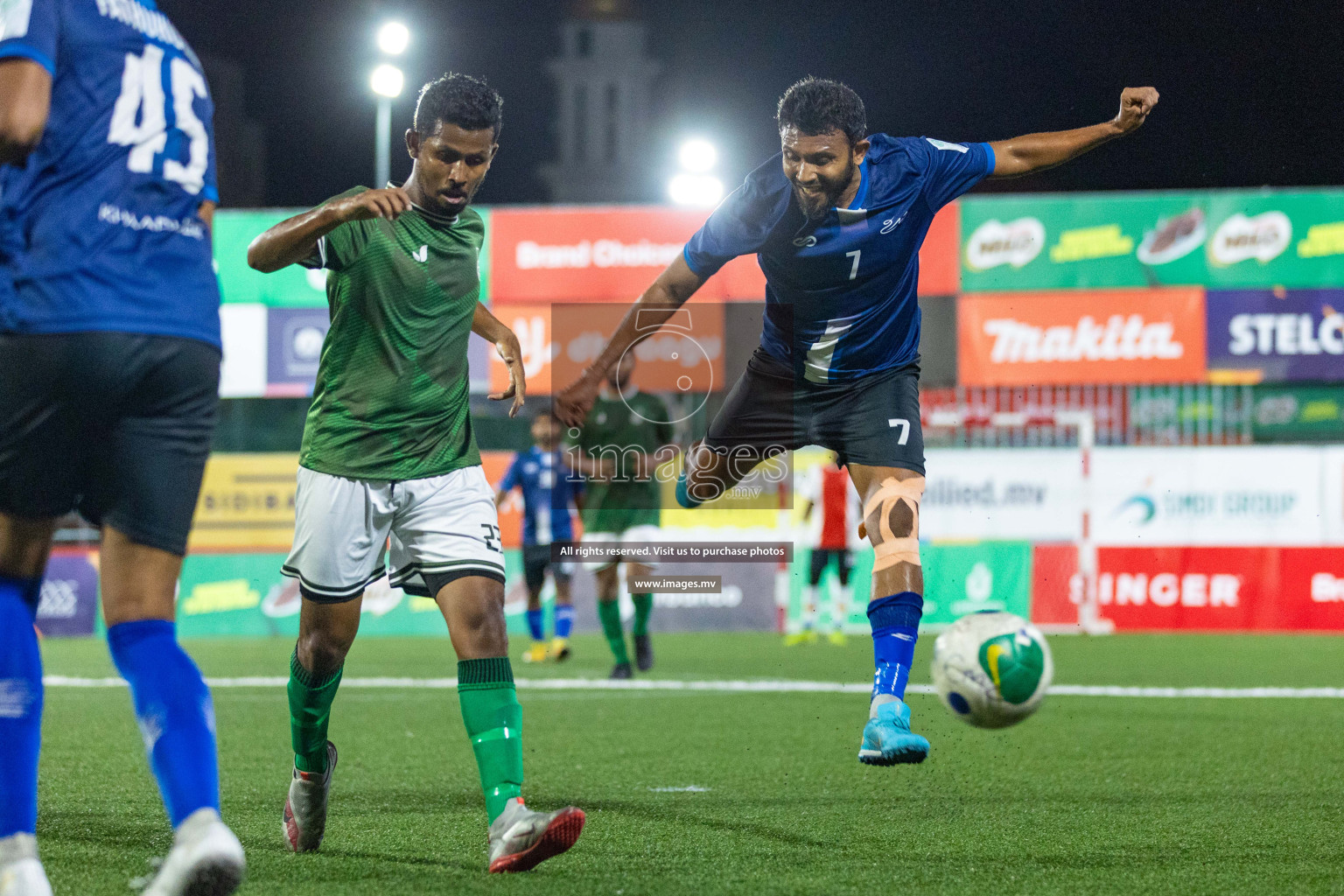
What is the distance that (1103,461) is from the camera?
17.6m

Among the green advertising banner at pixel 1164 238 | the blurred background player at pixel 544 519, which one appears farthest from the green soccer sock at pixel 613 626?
the green advertising banner at pixel 1164 238

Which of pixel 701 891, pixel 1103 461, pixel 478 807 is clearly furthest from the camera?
pixel 1103 461

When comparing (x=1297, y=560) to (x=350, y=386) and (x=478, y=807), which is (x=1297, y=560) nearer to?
(x=478, y=807)

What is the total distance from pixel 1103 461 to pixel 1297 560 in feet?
8.35

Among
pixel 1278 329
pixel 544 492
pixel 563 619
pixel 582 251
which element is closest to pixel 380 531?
pixel 563 619

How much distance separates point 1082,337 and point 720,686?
34.9ft

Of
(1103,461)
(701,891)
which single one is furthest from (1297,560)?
(701,891)

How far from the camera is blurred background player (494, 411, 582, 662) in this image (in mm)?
12828

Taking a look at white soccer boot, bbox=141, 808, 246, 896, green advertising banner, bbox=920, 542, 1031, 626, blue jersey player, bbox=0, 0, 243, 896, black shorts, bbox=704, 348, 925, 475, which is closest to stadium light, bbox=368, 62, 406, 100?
green advertising banner, bbox=920, 542, 1031, 626

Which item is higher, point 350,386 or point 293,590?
point 350,386

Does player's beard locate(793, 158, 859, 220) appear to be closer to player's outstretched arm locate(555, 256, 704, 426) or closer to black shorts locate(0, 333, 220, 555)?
player's outstretched arm locate(555, 256, 704, 426)

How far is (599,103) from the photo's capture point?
69.2m

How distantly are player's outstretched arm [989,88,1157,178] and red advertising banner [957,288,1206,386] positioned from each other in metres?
14.2

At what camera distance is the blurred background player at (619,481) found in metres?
11.1
